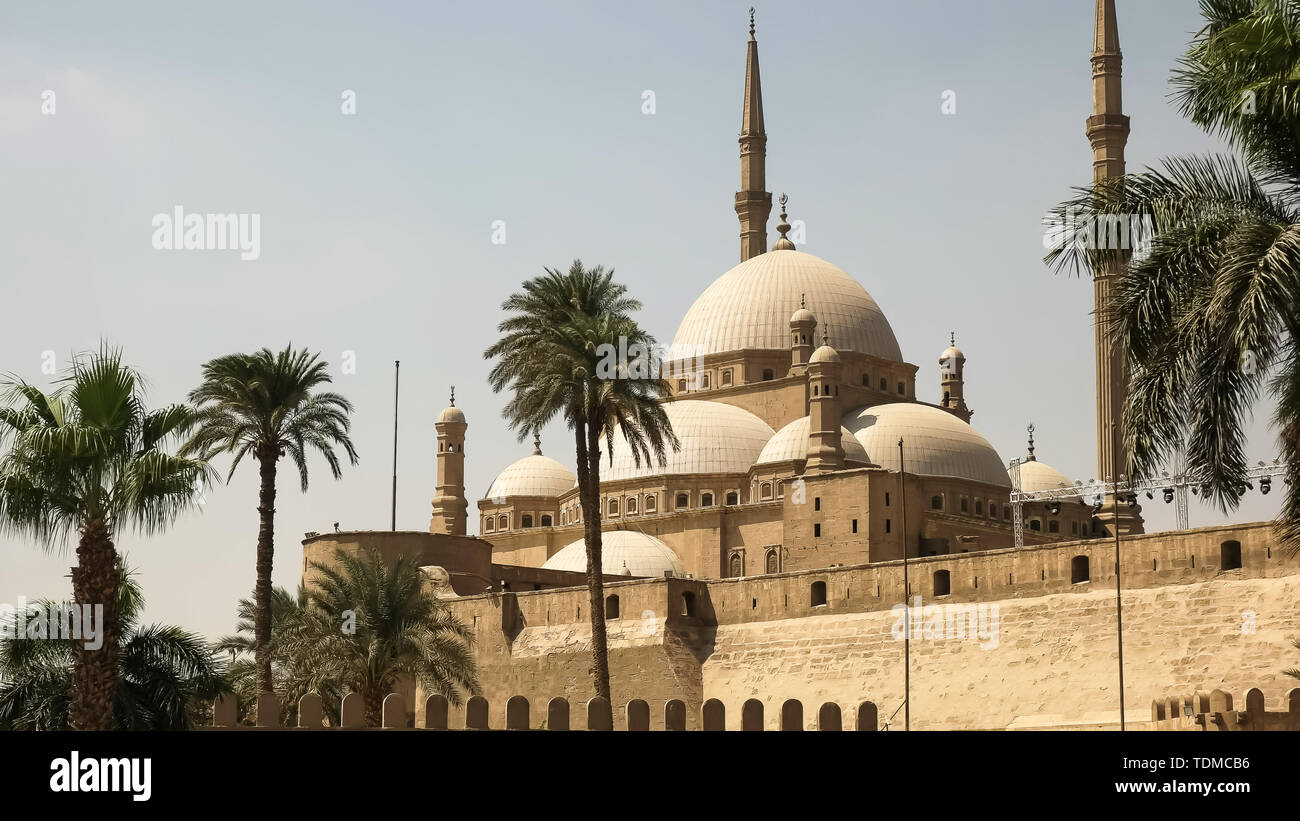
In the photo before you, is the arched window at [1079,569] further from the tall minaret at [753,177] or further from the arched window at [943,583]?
the tall minaret at [753,177]

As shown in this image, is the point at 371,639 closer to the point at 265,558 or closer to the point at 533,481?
the point at 265,558

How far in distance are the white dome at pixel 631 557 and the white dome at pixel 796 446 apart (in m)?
4.45

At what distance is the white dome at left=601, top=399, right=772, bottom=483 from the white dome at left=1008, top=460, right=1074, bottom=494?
9.56m

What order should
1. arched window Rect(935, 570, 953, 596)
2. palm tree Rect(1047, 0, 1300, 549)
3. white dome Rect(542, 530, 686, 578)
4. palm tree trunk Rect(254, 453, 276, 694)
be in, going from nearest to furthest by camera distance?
palm tree Rect(1047, 0, 1300, 549) < palm tree trunk Rect(254, 453, 276, 694) < arched window Rect(935, 570, 953, 596) < white dome Rect(542, 530, 686, 578)

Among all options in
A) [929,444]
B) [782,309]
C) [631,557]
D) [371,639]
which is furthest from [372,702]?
[782,309]

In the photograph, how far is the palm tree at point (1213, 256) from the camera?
612 inches

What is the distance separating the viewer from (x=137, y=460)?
740 inches

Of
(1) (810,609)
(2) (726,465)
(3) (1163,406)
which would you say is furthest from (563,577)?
(3) (1163,406)

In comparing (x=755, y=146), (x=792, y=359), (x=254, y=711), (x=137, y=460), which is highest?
(x=755, y=146)

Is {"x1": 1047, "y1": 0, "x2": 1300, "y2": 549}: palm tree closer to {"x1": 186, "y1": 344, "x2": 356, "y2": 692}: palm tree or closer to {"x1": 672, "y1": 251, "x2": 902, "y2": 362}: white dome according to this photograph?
{"x1": 186, "y1": 344, "x2": 356, "y2": 692}: palm tree

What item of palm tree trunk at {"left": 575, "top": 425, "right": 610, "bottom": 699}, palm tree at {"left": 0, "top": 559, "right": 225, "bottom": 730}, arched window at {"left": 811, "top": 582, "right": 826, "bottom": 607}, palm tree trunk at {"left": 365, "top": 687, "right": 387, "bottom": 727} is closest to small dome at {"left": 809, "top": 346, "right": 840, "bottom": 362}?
arched window at {"left": 811, "top": 582, "right": 826, "bottom": 607}

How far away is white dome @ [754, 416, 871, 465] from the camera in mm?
54875
